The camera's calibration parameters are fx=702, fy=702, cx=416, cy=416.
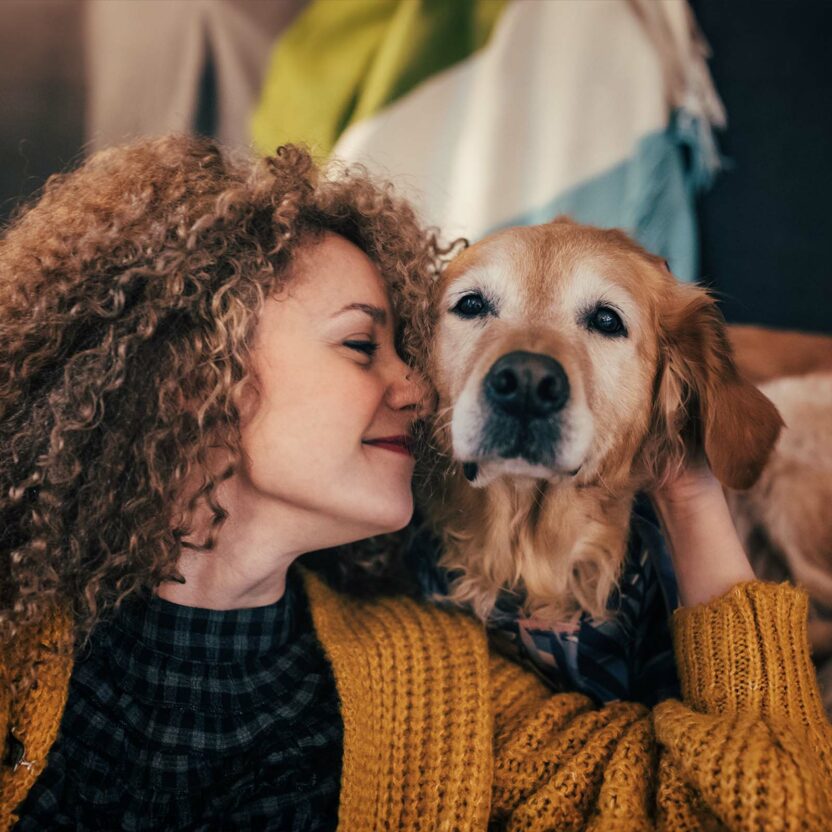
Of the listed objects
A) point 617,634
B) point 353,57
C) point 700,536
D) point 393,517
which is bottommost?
point 617,634

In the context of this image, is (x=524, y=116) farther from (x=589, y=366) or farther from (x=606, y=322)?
(x=589, y=366)

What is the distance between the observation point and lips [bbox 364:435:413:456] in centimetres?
120

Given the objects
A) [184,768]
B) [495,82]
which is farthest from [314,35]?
[184,768]

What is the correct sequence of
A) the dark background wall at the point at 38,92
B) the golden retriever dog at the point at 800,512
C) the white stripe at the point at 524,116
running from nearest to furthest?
the golden retriever dog at the point at 800,512 → the dark background wall at the point at 38,92 → the white stripe at the point at 524,116

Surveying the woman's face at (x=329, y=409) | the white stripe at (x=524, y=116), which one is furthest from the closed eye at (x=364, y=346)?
the white stripe at (x=524, y=116)

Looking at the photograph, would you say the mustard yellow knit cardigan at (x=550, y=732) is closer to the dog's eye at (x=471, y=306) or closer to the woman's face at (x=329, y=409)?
the woman's face at (x=329, y=409)

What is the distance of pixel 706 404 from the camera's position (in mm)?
1255

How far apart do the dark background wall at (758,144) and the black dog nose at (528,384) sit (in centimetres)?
104

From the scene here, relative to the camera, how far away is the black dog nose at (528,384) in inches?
41.5

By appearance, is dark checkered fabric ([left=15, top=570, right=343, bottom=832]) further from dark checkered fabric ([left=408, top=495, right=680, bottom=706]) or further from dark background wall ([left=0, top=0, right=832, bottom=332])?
dark background wall ([left=0, top=0, right=832, bottom=332])

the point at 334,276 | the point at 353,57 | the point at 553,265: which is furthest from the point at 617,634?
the point at 353,57

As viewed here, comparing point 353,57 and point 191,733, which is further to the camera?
point 353,57

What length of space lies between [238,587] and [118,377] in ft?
1.31

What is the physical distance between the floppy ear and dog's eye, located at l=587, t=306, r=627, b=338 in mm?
113
